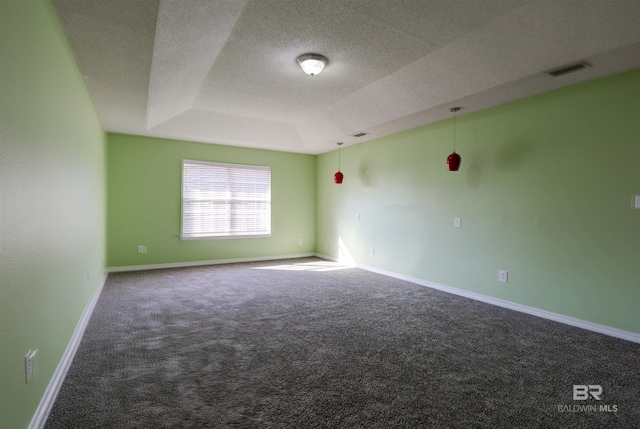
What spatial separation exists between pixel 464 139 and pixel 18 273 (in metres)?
4.60

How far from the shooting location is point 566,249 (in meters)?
3.44

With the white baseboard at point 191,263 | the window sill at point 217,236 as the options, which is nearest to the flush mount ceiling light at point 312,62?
the window sill at point 217,236

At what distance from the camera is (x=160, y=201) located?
605cm

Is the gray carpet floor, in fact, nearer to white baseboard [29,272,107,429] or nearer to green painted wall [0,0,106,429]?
white baseboard [29,272,107,429]

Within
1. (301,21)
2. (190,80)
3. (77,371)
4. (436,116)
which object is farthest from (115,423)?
(436,116)

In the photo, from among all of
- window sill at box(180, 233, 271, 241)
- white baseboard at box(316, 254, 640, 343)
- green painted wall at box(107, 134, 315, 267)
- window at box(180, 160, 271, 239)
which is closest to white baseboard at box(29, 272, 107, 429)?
green painted wall at box(107, 134, 315, 267)

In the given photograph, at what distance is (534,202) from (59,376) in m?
4.51

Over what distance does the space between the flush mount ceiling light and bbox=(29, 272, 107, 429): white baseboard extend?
310 cm

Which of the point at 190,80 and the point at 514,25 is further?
the point at 190,80

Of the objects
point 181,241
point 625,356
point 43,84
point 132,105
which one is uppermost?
point 132,105

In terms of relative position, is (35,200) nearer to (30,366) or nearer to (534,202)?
(30,366)

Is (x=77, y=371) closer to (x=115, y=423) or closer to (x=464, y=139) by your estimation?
(x=115, y=423)

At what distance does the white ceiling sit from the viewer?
240 centimetres

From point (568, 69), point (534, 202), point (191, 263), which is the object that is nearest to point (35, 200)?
point (568, 69)
